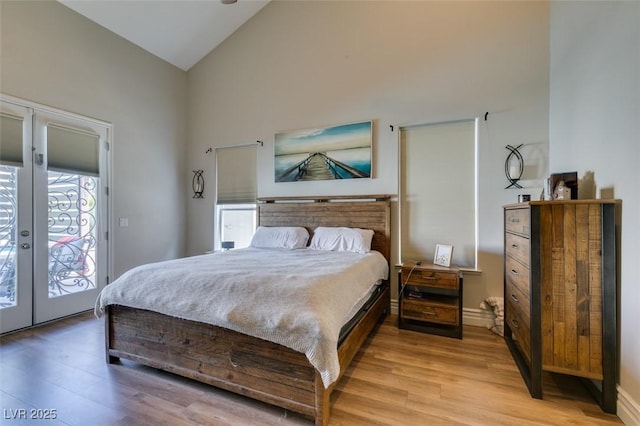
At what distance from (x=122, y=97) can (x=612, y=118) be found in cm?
510

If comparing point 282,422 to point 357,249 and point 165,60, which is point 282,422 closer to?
point 357,249

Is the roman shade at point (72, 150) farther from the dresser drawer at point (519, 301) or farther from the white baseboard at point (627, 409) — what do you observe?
the white baseboard at point (627, 409)

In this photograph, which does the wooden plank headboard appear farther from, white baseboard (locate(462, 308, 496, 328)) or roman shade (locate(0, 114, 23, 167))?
roman shade (locate(0, 114, 23, 167))

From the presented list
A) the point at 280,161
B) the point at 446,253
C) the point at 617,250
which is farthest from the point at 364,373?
the point at 280,161

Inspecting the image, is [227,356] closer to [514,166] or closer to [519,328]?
[519,328]

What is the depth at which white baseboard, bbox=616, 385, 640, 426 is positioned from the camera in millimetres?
1514

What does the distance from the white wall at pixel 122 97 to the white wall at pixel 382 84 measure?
375 millimetres

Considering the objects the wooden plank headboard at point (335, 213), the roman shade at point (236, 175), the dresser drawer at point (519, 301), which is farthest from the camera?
the roman shade at point (236, 175)

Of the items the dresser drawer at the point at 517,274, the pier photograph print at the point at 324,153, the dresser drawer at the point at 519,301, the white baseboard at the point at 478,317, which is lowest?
the white baseboard at the point at 478,317

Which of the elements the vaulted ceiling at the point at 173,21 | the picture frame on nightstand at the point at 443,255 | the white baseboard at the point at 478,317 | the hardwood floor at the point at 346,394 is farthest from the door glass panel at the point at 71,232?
the white baseboard at the point at 478,317

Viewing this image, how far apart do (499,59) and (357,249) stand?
8.48 feet

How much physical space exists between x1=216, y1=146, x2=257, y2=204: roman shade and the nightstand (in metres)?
2.56

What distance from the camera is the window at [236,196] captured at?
4301 millimetres

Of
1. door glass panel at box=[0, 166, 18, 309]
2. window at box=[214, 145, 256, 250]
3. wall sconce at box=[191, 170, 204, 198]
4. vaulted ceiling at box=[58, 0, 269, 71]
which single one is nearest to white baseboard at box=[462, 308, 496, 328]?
window at box=[214, 145, 256, 250]
